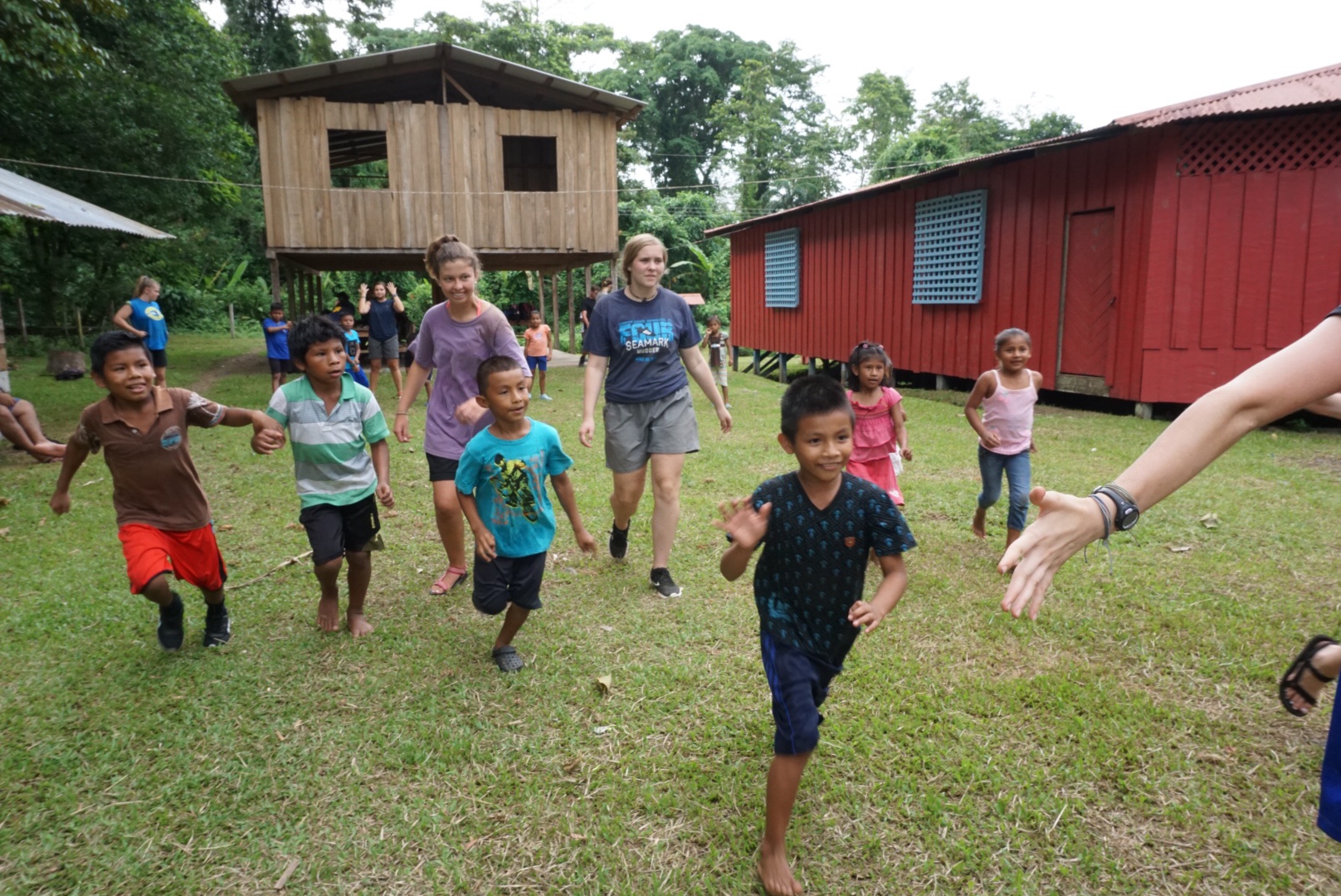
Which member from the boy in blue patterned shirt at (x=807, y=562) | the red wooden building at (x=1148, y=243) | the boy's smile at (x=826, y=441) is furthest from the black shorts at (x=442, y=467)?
the red wooden building at (x=1148, y=243)

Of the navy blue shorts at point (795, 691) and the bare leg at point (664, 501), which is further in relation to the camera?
the bare leg at point (664, 501)

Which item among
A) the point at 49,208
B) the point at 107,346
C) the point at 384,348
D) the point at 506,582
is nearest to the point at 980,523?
the point at 506,582

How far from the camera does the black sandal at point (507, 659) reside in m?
4.01

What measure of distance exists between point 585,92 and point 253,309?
2483 cm

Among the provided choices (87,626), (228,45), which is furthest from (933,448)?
(228,45)

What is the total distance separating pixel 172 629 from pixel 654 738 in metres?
2.51

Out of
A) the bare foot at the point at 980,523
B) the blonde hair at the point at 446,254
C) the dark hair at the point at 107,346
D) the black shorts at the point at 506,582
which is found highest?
the blonde hair at the point at 446,254

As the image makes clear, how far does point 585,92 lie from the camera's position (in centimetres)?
1617

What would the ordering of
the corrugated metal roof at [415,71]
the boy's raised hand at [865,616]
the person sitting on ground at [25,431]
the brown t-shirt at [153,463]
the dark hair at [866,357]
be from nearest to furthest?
1. the boy's raised hand at [865,616]
2. the brown t-shirt at [153,463]
3. the person sitting on ground at [25,431]
4. the dark hair at [866,357]
5. the corrugated metal roof at [415,71]

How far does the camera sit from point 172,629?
13.8 feet

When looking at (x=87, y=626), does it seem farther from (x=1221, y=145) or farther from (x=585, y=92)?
(x=585, y=92)

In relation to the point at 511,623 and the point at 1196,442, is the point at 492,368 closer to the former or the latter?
the point at 511,623

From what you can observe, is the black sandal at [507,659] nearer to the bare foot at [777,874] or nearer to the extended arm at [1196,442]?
the bare foot at [777,874]

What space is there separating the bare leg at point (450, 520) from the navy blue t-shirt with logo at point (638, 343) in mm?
1053
